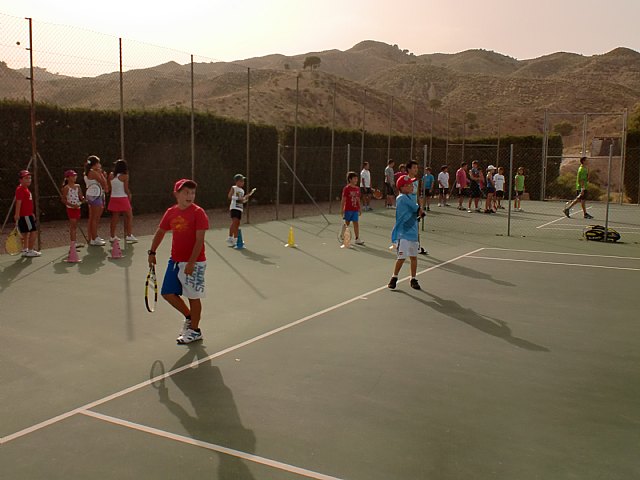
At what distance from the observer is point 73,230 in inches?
488

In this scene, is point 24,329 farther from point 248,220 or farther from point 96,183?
point 248,220

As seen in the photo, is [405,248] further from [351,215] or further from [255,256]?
[351,215]

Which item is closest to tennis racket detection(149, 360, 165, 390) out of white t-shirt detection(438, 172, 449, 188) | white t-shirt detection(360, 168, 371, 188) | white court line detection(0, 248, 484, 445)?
white court line detection(0, 248, 484, 445)

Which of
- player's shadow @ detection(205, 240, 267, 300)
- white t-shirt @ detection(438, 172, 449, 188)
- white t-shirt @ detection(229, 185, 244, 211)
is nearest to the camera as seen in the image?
player's shadow @ detection(205, 240, 267, 300)

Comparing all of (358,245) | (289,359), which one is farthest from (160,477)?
(358,245)

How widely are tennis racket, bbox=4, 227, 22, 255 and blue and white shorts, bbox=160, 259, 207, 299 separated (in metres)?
6.48

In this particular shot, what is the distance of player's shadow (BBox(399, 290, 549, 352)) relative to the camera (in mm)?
7383

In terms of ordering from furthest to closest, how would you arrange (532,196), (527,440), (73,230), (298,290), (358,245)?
(532,196) < (358,245) < (73,230) < (298,290) < (527,440)

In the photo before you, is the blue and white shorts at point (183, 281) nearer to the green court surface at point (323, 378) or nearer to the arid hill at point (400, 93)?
the green court surface at point (323, 378)

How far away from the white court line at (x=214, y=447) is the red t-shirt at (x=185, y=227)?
6.96ft

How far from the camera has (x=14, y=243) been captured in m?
12.2

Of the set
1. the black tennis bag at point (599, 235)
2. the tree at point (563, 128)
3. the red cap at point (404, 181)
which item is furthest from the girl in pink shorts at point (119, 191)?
the tree at point (563, 128)

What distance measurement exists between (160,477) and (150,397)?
1.43 metres

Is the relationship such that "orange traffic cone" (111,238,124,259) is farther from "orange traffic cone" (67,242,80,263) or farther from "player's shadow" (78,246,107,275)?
"orange traffic cone" (67,242,80,263)
